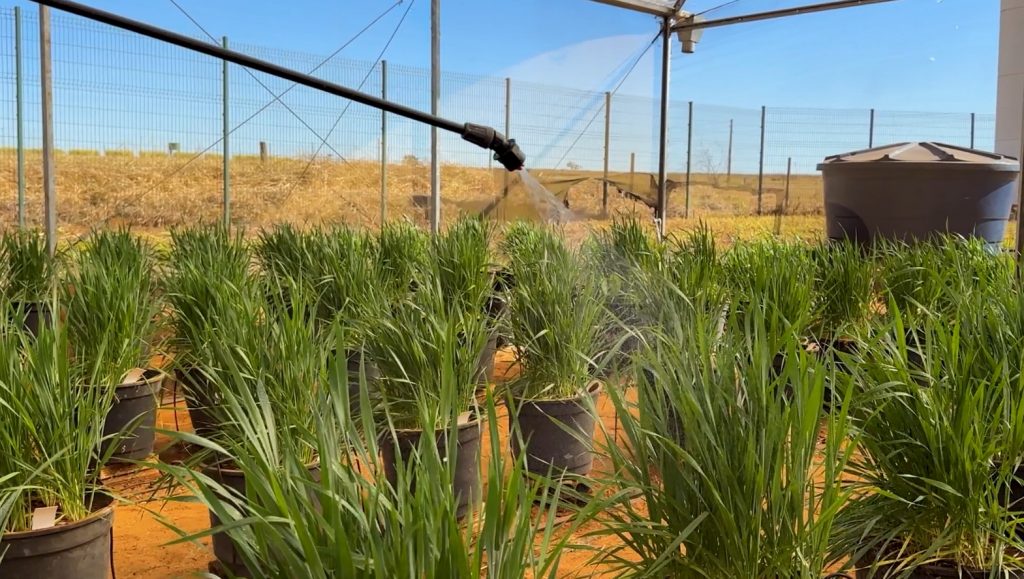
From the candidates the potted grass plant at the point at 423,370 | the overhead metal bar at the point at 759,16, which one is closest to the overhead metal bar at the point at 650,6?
the overhead metal bar at the point at 759,16

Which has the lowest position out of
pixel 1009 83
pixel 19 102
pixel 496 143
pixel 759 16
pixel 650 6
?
pixel 496 143

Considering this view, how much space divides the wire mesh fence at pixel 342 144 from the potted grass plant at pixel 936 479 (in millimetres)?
4574

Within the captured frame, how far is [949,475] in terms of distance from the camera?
1229 mm

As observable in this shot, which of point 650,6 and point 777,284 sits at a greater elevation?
point 650,6

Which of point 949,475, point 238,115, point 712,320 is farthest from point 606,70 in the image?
point 949,475

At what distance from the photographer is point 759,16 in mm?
5723

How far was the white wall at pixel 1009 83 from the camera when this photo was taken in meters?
6.35

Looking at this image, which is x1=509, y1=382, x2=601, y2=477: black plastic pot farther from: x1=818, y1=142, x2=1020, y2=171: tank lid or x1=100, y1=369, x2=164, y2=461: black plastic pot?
x1=818, y1=142, x2=1020, y2=171: tank lid

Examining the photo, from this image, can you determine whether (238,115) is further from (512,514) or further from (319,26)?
(512,514)

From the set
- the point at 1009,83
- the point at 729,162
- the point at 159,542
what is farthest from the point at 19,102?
the point at 729,162

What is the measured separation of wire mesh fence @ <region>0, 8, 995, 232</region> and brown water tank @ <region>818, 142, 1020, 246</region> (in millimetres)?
1715

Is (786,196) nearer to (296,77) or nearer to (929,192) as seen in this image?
(929,192)

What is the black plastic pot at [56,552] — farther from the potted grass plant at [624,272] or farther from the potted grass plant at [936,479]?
the potted grass plant at [936,479]

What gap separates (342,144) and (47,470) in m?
5.53
